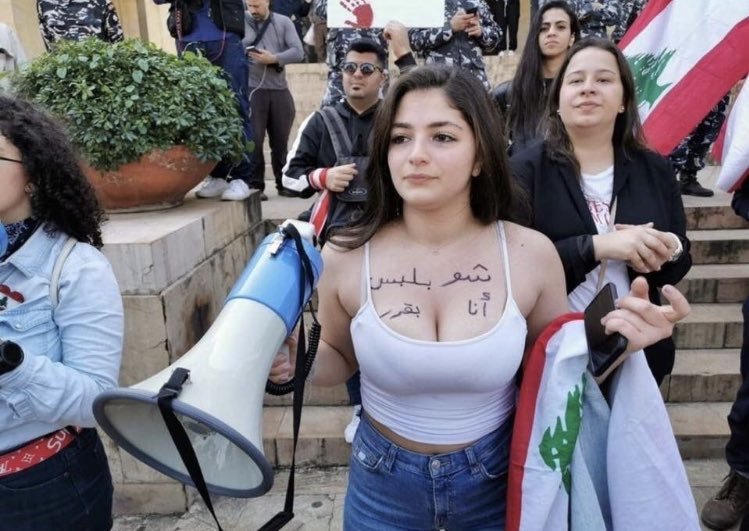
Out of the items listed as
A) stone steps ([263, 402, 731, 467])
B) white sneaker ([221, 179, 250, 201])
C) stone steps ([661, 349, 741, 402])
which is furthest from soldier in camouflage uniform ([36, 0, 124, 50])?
stone steps ([661, 349, 741, 402])

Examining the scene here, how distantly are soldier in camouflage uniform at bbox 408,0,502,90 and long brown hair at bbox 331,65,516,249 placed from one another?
2.97 metres

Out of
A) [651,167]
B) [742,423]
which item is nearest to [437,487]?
[651,167]

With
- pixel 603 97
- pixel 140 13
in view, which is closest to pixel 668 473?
pixel 603 97

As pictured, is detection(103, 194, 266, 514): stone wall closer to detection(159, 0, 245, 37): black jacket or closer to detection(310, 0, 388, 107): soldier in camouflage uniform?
detection(159, 0, 245, 37): black jacket

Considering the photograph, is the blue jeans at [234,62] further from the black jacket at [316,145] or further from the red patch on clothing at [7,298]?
the red patch on clothing at [7,298]

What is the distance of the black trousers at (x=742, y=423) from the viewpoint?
242 centimetres

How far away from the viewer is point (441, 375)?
4.63 feet

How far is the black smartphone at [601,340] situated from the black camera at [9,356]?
4.27ft

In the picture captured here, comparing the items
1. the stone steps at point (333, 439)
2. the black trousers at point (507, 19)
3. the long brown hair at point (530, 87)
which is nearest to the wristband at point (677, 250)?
the long brown hair at point (530, 87)

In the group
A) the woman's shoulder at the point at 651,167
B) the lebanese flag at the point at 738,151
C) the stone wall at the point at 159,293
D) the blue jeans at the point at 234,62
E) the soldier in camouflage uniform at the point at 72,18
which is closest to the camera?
the woman's shoulder at the point at 651,167

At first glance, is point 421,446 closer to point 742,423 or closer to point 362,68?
point 742,423

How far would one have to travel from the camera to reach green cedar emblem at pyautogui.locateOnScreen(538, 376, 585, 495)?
1.39 meters

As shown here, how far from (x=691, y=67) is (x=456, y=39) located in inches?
76.4

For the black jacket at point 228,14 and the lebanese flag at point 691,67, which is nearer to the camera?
the lebanese flag at point 691,67
